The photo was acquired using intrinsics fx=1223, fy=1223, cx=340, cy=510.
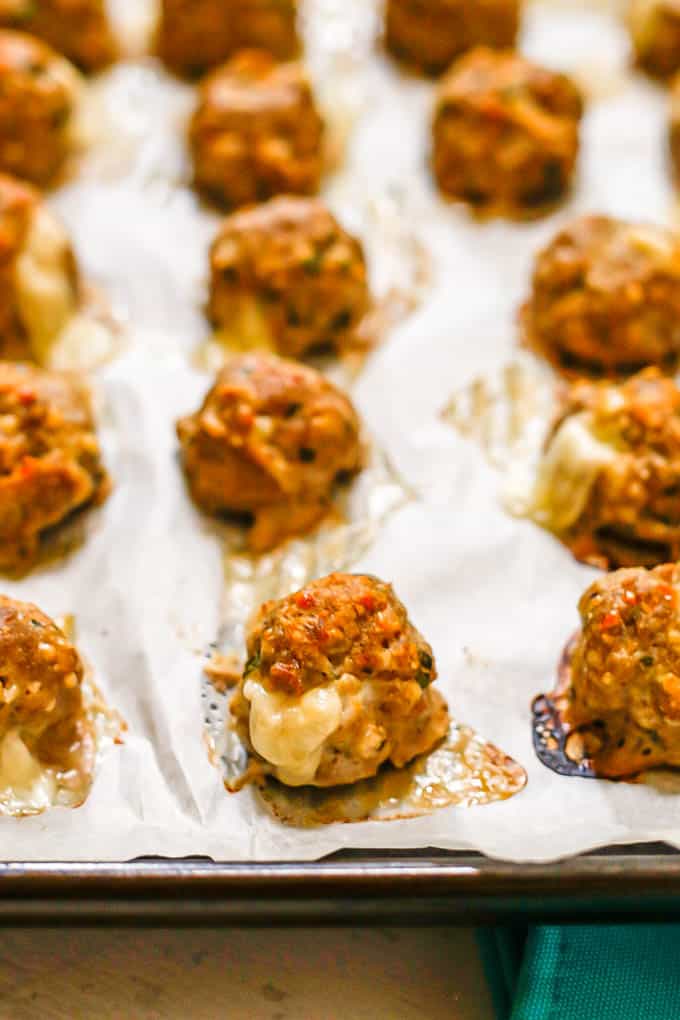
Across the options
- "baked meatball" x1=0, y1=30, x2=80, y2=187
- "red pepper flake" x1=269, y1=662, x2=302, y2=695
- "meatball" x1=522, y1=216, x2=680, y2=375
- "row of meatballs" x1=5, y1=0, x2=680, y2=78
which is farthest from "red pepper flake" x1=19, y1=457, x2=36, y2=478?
"row of meatballs" x1=5, y1=0, x2=680, y2=78

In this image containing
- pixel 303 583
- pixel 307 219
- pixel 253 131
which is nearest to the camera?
pixel 303 583

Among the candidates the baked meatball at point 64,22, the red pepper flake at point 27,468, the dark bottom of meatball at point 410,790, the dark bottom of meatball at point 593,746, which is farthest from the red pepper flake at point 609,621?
the baked meatball at point 64,22

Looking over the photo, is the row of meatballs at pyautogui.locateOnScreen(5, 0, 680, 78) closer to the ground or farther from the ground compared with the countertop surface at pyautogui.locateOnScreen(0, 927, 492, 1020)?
farther from the ground

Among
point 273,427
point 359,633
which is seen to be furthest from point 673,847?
point 273,427

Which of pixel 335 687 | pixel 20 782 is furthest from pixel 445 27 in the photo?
pixel 20 782

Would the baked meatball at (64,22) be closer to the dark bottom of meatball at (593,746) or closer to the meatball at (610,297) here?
the meatball at (610,297)

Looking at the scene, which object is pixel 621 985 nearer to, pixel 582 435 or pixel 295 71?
pixel 582 435

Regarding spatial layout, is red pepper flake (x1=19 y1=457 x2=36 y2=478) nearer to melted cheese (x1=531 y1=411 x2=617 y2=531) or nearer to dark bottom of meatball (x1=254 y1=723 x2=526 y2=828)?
dark bottom of meatball (x1=254 y1=723 x2=526 y2=828)
